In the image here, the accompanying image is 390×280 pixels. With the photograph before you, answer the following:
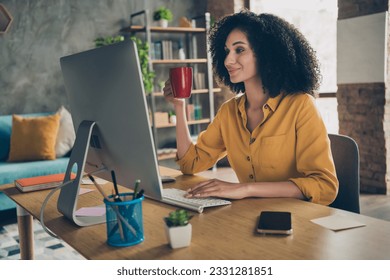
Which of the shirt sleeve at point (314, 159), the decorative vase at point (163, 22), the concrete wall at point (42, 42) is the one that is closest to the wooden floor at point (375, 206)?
the shirt sleeve at point (314, 159)

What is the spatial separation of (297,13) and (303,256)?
4.94 m

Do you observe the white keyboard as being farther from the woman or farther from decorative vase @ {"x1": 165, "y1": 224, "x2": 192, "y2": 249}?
decorative vase @ {"x1": 165, "y1": 224, "x2": 192, "y2": 249}

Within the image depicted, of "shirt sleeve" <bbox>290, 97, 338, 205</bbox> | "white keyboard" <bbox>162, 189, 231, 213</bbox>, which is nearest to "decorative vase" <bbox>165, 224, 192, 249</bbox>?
"white keyboard" <bbox>162, 189, 231, 213</bbox>

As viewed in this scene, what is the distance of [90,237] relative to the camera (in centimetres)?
109


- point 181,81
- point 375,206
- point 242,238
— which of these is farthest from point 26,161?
point 242,238

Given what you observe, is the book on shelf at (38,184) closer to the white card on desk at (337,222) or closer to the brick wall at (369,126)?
the white card on desk at (337,222)

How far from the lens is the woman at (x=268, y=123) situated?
1405mm

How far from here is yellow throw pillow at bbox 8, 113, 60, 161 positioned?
3906 mm

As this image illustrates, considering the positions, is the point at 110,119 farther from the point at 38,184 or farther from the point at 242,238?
the point at 38,184

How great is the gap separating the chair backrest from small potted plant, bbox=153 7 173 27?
3875 mm

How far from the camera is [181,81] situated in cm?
153

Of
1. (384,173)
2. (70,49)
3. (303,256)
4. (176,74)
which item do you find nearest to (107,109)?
(176,74)

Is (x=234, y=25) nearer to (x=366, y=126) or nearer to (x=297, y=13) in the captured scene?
(x=366, y=126)

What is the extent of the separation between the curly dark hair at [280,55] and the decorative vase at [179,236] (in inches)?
35.0
